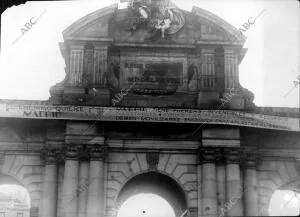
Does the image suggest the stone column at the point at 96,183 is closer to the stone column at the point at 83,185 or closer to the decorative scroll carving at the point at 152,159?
the stone column at the point at 83,185

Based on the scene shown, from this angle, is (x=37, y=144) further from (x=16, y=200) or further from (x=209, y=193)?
(x=16, y=200)

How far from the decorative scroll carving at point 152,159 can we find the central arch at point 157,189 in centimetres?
41

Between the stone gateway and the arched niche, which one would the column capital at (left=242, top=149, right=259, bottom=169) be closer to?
the stone gateway

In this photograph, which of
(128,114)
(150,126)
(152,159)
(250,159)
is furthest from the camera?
(250,159)

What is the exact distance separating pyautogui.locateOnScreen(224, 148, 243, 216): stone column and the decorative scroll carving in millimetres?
2814

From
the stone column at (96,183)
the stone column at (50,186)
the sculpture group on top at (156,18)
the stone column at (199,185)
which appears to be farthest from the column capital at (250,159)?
the stone column at (50,186)

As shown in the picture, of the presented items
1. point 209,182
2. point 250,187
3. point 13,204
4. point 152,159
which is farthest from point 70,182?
point 13,204

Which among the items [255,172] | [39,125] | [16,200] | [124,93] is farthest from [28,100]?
[16,200]

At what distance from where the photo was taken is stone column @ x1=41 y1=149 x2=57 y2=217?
2397 centimetres

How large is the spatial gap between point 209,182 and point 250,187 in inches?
70.9

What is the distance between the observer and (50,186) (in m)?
24.3

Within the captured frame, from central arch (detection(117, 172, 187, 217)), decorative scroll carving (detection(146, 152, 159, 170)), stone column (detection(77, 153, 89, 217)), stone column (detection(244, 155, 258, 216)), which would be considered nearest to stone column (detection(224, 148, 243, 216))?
stone column (detection(244, 155, 258, 216))

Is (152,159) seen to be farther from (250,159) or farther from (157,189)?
(250,159)

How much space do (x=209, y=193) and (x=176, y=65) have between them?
5.74m
